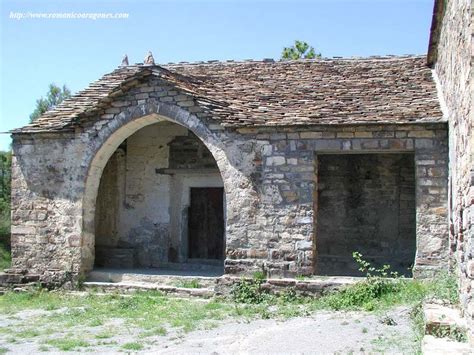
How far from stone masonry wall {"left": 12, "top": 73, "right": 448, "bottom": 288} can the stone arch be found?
0.06 feet

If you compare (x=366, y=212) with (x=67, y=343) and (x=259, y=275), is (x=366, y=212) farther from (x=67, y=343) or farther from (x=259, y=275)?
(x=67, y=343)

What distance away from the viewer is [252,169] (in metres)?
9.85

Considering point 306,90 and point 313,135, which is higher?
point 306,90

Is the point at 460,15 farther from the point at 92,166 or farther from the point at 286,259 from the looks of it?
the point at 92,166

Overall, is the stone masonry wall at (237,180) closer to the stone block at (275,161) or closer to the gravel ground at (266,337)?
the stone block at (275,161)

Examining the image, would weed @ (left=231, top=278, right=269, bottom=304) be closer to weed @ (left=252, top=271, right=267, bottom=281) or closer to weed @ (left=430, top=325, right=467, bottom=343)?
weed @ (left=252, top=271, right=267, bottom=281)

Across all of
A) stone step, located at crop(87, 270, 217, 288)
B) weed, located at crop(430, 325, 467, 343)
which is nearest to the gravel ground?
weed, located at crop(430, 325, 467, 343)

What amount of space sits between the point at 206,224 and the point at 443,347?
313 inches

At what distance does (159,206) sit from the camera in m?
12.5

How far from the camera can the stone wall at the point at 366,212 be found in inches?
483

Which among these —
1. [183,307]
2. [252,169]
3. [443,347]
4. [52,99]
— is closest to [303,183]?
[252,169]

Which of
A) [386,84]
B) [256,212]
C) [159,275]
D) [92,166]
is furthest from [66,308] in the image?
[386,84]

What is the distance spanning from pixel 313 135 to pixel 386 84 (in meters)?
A: 2.30

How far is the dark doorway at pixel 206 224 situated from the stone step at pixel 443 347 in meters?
7.47
